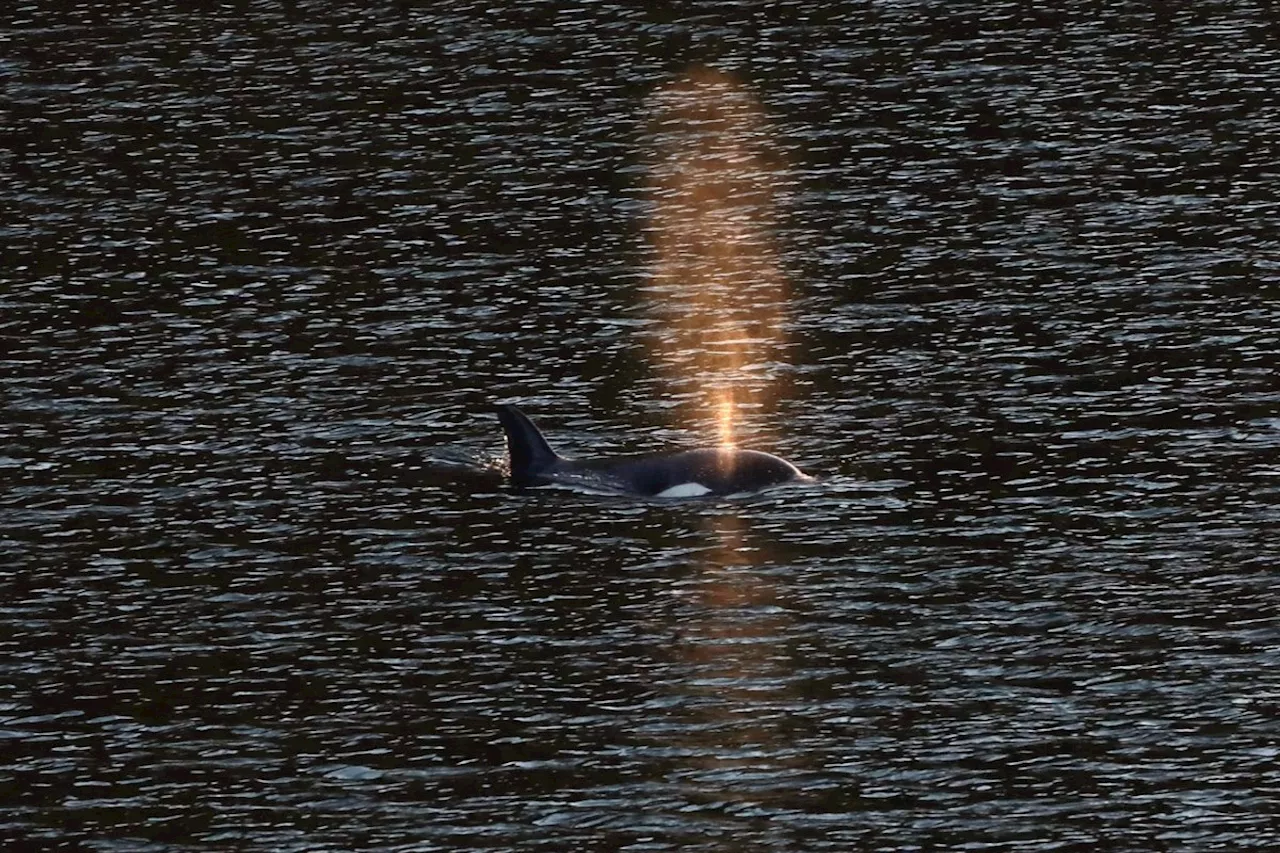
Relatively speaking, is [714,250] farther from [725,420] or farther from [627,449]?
[627,449]

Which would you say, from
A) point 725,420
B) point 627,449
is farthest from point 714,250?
point 627,449

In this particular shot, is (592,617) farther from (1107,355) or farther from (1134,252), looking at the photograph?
(1134,252)

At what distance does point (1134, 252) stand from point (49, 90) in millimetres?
38523

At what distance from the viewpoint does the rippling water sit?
36.4m

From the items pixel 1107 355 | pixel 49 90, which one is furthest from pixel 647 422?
pixel 49 90

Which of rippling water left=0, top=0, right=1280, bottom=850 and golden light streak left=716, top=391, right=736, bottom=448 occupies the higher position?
rippling water left=0, top=0, right=1280, bottom=850

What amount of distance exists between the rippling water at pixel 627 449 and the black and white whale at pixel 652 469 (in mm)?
678

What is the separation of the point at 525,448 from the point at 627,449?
8.77ft

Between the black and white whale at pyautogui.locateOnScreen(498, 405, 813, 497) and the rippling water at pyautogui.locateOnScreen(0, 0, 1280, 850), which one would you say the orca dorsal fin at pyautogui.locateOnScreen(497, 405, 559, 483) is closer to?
the black and white whale at pyautogui.locateOnScreen(498, 405, 813, 497)

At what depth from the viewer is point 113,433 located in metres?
52.6

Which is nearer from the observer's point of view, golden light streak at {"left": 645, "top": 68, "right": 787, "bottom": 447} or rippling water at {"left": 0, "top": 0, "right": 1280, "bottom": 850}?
rippling water at {"left": 0, "top": 0, "right": 1280, "bottom": 850}

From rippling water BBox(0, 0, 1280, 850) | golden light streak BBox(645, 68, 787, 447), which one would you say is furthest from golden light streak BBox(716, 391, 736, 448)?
rippling water BBox(0, 0, 1280, 850)

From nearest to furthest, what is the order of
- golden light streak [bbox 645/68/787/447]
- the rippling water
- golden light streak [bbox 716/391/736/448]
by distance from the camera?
the rippling water
golden light streak [bbox 716/391/736/448]
golden light streak [bbox 645/68/787/447]

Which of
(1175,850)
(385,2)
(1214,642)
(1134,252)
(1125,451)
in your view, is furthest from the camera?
(385,2)
